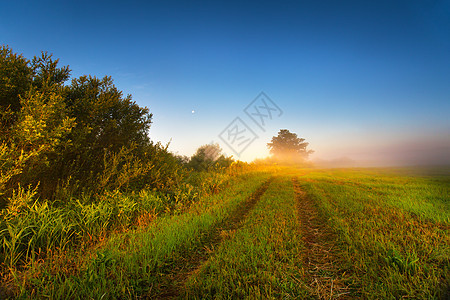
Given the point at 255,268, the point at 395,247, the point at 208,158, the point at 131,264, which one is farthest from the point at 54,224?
the point at 208,158

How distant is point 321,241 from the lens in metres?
3.61

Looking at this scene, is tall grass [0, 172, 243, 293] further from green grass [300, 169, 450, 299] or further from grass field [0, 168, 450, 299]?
green grass [300, 169, 450, 299]

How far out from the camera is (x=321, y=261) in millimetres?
2883

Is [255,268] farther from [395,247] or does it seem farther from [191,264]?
[395,247]

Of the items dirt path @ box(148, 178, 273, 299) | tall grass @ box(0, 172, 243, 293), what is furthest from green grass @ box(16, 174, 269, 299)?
tall grass @ box(0, 172, 243, 293)

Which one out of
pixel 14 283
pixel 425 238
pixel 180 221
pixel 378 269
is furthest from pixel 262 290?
pixel 425 238

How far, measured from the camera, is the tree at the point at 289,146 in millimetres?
55941

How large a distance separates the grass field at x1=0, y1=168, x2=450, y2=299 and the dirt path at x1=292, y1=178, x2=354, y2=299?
0.6 inches

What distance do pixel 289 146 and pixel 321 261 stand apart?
57.2 m

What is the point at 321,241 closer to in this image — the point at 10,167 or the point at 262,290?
the point at 262,290

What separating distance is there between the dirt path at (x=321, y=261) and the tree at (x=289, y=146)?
53304 mm

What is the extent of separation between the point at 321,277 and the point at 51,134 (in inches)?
252

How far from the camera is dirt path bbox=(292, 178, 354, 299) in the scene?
7.17ft

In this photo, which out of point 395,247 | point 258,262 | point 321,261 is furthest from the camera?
point 395,247
